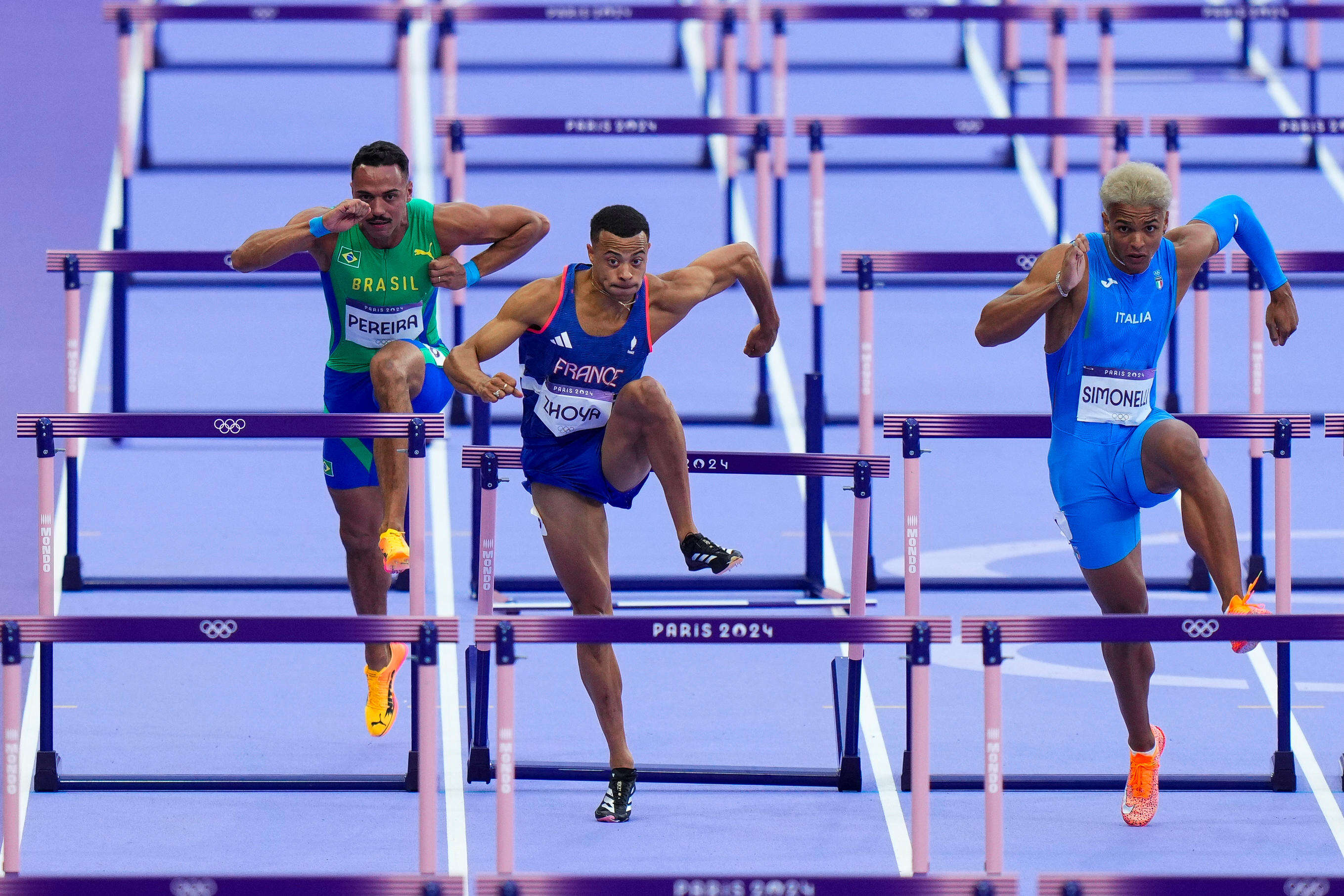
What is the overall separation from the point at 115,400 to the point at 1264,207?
650 cm

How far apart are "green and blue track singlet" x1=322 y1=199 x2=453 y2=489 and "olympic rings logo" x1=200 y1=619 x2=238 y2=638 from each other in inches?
81.2

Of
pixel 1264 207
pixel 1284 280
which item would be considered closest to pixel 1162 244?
pixel 1284 280

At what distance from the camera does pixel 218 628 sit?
4.58 metres

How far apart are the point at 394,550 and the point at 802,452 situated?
8.33 feet

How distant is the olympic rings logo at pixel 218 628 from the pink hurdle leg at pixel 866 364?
3862 mm

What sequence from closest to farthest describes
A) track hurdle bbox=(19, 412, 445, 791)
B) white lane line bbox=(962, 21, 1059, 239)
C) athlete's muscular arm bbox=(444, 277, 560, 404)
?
athlete's muscular arm bbox=(444, 277, 560, 404) → track hurdle bbox=(19, 412, 445, 791) → white lane line bbox=(962, 21, 1059, 239)

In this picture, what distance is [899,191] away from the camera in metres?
12.1

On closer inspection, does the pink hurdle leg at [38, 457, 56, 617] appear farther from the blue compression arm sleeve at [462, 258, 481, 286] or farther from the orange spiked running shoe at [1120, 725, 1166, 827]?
the orange spiked running shoe at [1120, 725, 1166, 827]

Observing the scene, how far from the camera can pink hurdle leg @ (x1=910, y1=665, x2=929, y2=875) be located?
4508mm

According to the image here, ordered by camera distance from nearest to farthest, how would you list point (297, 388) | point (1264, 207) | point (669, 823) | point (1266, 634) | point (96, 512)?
point (1266, 634)
point (669, 823)
point (96, 512)
point (297, 388)
point (1264, 207)

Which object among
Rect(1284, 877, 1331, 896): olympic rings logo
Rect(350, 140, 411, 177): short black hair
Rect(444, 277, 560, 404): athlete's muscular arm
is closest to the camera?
Rect(1284, 877, 1331, 896): olympic rings logo

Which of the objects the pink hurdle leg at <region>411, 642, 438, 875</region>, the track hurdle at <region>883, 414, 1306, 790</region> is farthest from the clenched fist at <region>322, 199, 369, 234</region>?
the pink hurdle leg at <region>411, 642, 438, 875</region>

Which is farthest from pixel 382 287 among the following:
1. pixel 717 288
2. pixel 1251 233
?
pixel 1251 233

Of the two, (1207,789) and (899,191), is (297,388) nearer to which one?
(899,191)
